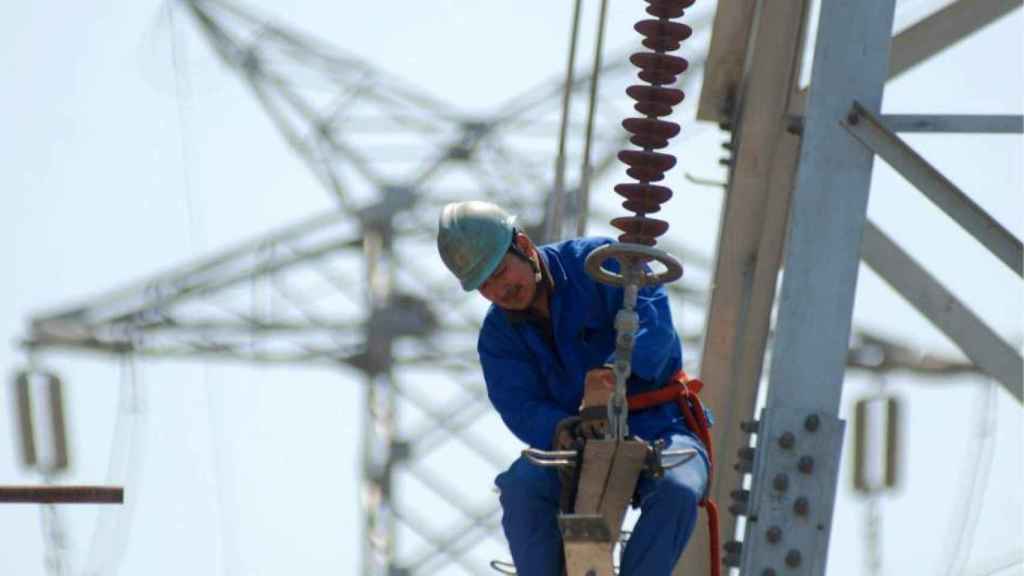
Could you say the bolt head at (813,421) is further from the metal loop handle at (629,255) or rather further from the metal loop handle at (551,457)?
the metal loop handle at (551,457)

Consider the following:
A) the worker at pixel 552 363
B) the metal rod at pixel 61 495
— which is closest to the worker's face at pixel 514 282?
the worker at pixel 552 363

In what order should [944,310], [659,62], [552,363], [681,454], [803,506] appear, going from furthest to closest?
[944,310] → [659,62] → [552,363] → [803,506] → [681,454]

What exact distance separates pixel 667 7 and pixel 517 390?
4.12 feet

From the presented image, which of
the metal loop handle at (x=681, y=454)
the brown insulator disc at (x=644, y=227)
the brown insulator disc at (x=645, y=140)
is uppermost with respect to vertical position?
the brown insulator disc at (x=645, y=140)

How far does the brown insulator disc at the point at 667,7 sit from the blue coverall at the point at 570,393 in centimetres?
75

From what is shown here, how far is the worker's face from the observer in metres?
10.1

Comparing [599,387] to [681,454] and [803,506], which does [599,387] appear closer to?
[681,454]

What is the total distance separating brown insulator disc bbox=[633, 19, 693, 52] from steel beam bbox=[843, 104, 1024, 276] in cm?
59

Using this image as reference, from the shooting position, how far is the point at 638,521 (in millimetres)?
9969

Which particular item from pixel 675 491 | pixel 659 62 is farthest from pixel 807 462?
pixel 659 62

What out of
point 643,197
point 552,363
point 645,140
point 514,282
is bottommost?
point 552,363

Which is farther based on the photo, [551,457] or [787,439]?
[787,439]

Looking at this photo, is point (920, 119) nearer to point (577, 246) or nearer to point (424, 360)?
point (577, 246)

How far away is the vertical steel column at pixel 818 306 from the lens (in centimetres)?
1016
